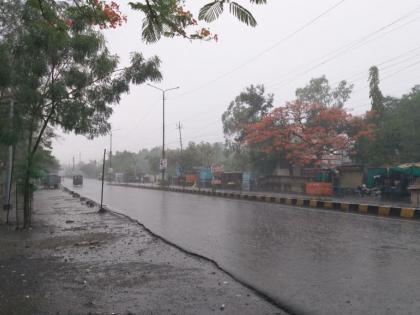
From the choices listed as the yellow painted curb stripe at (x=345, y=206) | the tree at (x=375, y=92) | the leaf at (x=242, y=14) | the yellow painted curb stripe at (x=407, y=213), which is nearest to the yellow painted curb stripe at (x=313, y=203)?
the yellow painted curb stripe at (x=345, y=206)

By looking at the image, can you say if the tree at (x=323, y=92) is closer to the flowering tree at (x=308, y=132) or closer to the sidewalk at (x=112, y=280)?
the flowering tree at (x=308, y=132)

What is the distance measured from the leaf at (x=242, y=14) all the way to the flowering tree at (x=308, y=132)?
35311mm

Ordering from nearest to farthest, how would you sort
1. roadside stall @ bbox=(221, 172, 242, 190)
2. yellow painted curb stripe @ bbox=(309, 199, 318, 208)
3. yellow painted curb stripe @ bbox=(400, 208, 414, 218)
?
yellow painted curb stripe @ bbox=(400, 208, 414, 218), yellow painted curb stripe @ bbox=(309, 199, 318, 208), roadside stall @ bbox=(221, 172, 242, 190)

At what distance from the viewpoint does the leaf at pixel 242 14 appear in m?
2.79

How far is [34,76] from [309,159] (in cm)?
2998

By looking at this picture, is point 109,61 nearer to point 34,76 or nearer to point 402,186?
point 34,76

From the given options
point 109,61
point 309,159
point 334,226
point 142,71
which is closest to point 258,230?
point 334,226

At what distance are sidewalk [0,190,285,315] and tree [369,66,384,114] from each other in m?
34.6

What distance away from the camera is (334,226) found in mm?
12125

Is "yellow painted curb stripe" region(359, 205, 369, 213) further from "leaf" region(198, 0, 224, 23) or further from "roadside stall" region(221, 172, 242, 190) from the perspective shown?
"roadside stall" region(221, 172, 242, 190)

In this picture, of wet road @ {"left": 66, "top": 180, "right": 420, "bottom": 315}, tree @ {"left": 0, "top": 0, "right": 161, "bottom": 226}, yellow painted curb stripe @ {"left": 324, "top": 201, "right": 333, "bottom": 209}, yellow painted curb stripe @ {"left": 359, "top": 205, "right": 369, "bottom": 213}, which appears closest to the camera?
wet road @ {"left": 66, "top": 180, "right": 420, "bottom": 315}

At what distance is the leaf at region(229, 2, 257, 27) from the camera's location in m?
2.79

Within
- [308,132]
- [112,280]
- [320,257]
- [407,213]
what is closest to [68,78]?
[112,280]

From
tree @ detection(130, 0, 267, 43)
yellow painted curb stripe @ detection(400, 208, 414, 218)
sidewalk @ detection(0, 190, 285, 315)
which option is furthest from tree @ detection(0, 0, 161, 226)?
yellow painted curb stripe @ detection(400, 208, 414, 218)
